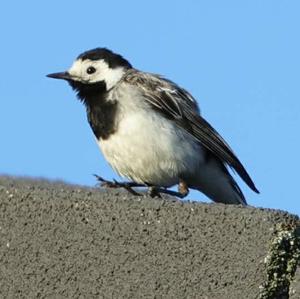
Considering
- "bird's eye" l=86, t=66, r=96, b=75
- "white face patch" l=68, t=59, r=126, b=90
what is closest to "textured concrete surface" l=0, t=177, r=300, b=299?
"white face patch" l=68, t=59, r=126, b=90

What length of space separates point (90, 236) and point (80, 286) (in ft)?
0.73

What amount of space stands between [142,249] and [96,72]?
19.5ft

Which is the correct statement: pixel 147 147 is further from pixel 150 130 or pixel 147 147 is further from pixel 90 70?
pixel 90 70

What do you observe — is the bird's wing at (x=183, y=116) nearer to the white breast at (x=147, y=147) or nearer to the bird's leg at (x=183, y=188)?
the white breast at (x=147, y=147)

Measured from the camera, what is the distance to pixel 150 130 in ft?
30.0

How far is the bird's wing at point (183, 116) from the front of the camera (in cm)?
959

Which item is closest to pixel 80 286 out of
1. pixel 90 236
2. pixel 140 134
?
pixel 90 236

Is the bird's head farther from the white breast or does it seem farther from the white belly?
the white belly

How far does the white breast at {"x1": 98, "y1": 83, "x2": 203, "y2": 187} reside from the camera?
905 centimetres

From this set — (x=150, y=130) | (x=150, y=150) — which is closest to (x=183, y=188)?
(x=150, y=150)

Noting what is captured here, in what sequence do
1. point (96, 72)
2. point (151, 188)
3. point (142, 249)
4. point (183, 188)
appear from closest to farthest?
point (142, 249), point (151, 188), point (183, 188), point (96, 72)

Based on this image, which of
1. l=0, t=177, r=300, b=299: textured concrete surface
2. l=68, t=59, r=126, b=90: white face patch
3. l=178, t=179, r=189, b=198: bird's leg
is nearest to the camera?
l=0, t=177, r=300, b=299: textured concrete surface

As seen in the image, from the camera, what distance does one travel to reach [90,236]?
4.30 meters

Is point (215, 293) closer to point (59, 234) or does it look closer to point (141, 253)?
point (141, 253)
